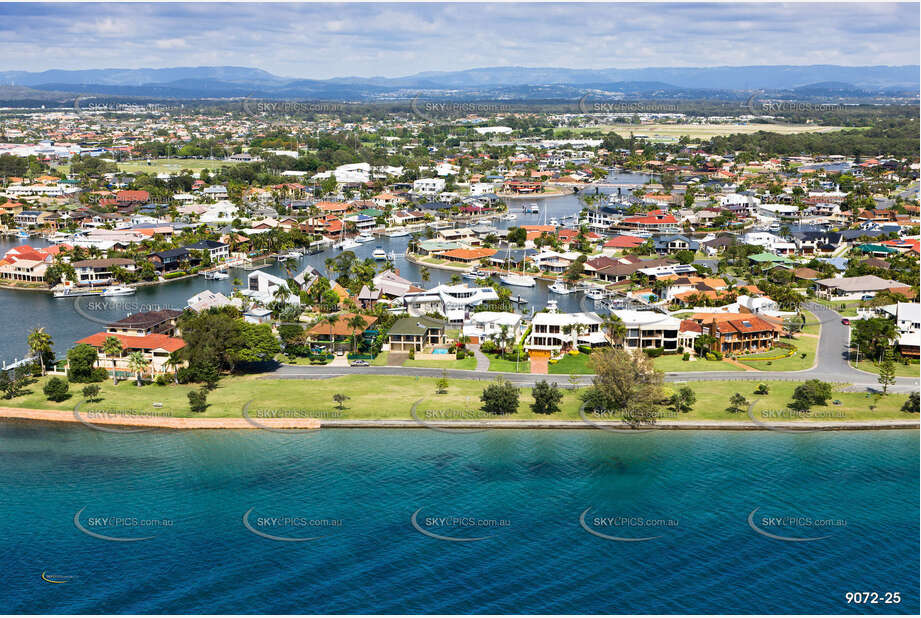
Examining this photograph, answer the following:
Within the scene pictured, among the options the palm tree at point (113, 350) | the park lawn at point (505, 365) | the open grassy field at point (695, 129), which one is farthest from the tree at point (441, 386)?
the open grassy field at point (695, 129)

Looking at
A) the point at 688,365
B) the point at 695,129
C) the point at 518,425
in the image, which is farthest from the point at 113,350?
the point at 695,129

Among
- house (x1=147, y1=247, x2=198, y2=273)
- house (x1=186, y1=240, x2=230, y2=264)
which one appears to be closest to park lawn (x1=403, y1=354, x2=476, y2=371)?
house (x1=147, y1=247, x2=198, y2=273)

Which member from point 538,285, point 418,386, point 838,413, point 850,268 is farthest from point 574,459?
point 850,268

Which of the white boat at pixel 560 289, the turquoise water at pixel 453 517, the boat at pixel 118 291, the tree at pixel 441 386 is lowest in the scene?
the turquoise water at pixel 453 517

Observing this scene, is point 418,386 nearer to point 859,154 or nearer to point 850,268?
point 850,268

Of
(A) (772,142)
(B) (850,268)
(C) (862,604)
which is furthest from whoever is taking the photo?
(A) (772,142)

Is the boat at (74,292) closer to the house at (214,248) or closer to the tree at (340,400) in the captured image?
the house at (214,248)

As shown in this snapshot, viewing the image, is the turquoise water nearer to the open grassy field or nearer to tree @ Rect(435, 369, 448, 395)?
tree @ Rect(435, 369, 448, 395)
